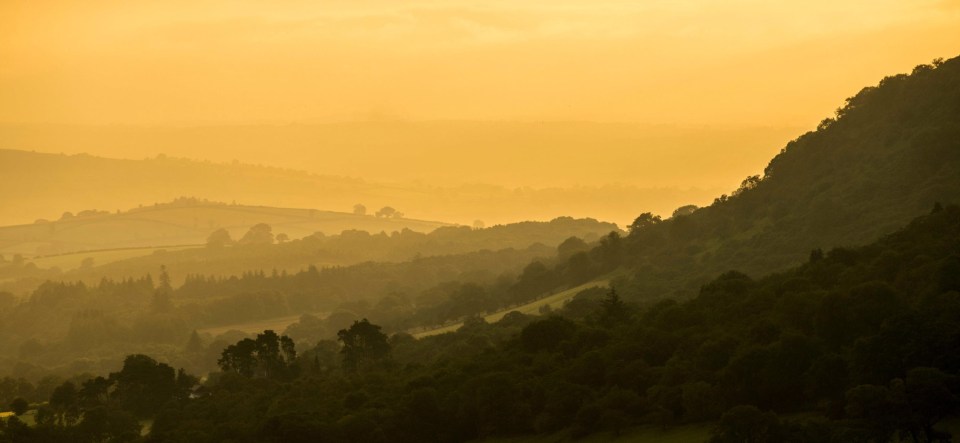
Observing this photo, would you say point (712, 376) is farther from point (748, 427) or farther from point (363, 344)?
point (363, 344)

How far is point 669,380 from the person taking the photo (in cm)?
10781

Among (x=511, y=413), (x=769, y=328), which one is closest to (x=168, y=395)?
(x=511, y=413)

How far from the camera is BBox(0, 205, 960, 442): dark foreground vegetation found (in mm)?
87125

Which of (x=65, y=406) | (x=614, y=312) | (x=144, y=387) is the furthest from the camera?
(x=144, y=387)

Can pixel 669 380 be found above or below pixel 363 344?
below

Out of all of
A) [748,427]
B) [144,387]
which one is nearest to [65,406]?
[144,387]

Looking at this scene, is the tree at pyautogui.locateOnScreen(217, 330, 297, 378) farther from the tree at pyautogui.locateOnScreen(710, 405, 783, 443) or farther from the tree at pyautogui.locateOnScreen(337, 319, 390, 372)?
the tree at pyautogui.locateOnScreen(710, 405, 783, 443)

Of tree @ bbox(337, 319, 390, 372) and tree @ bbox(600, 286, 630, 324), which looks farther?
tree @ bbox(337, 319, 390, 372)

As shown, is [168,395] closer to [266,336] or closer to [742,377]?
[266,336]

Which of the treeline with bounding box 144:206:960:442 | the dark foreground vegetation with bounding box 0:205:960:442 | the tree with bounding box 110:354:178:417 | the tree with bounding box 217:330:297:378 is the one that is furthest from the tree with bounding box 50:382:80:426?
the tree with bounding box 217:330:297:378

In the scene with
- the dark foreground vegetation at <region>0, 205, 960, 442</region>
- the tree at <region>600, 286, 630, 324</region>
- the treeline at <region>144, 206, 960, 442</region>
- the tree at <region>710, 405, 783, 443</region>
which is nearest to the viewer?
the tree at <region>710, 405, 783, 443</region>

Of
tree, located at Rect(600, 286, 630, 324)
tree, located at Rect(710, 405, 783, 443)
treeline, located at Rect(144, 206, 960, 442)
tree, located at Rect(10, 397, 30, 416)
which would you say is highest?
tree, located at Rect(10, 397, 30, 416)

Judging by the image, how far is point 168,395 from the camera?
508 ft

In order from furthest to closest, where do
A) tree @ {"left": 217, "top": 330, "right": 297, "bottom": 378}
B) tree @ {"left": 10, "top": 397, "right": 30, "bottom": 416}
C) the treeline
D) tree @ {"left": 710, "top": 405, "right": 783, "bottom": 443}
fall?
tree @ {"left": 217, "top": 330, "right": 297, "bottom": 378} → tree @ {"left": 10, "top": 397, "right": 30, "bottom": 416} → the treeline → tree @ {"left": 710, "top": 405, "right": 783, "bottom": 443}
